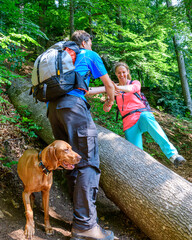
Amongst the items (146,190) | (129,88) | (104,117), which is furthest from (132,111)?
(104,117)

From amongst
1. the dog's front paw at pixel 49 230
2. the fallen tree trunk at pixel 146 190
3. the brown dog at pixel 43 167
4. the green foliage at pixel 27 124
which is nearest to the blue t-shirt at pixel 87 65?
the brown dog at pixel 43 167

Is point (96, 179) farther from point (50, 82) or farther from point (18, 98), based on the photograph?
point (18, 98)

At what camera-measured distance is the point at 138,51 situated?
7.22 m

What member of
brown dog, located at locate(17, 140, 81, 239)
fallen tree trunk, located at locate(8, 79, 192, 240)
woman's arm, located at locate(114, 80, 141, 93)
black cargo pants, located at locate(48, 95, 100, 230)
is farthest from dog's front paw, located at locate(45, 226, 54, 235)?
woman's arm, located at locate(114, 80, 141, 93)

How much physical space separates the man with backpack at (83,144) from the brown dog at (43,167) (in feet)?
0.57

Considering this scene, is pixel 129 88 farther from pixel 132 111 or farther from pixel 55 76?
pixel 55 76

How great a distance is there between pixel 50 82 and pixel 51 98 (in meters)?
0.22

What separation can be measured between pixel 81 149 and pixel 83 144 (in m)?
0.07

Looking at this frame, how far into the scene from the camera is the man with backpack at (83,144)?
2.47 metres

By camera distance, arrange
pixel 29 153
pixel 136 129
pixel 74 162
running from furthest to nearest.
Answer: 1. pixel 136 129
2. pixel 29 153
3. pixel 74 162

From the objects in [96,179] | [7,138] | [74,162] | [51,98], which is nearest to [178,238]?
[96,179]

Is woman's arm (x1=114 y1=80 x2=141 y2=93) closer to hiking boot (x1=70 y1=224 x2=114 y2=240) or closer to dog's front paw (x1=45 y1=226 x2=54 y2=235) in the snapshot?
Result: hiking boot (x1=70 y1=224 x2=114 y2=240)

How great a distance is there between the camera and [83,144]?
99.3 inches

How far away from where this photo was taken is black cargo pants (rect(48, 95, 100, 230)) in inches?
97.9
